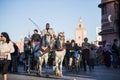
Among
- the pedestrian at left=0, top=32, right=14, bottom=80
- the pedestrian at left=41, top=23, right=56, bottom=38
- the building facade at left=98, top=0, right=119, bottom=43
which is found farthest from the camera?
the building facade at left=98, top=0, right=119, bottom=43

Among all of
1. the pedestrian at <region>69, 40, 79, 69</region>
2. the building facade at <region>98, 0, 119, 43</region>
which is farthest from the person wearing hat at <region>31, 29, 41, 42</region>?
the building facade at <region>98, 0, 119, 43</region>

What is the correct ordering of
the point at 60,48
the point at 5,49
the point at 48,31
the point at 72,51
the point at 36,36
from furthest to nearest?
the point at 72,51 → the point at 36,36 → the point at 48,31 → the point at 60,48 → the point at 5,49

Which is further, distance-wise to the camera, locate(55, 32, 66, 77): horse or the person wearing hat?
the person wearing hat

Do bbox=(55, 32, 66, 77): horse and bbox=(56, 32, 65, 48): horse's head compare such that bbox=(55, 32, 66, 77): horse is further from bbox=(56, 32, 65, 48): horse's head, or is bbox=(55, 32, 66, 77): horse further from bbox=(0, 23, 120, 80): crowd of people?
bbox=(0, 23, 120, 80): crowd of people

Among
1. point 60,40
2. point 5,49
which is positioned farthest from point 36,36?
point 5,49

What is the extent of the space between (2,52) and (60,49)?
4.45 metres

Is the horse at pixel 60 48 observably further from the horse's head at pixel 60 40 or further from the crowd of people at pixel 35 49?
the crowd of people at pixel 35 49

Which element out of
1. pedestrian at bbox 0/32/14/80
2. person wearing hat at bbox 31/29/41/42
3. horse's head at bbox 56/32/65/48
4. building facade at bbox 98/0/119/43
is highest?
building facade at bbox 98/0/119/43

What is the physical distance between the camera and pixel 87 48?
21.7 m

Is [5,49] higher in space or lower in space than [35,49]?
lower

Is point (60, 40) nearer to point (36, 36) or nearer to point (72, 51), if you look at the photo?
point (36, 36)

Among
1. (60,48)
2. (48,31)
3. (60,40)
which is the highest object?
(48,31)

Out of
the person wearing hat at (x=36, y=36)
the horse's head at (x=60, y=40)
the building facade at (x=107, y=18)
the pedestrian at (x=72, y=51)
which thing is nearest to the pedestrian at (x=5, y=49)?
the horse's head at (x=60, y=40)

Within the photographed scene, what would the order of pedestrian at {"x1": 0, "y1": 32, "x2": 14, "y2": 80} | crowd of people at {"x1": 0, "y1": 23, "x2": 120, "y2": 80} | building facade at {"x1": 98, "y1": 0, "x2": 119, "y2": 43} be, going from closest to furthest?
1. pedestrian at {"x1": 0, "y1": 32, "x2": 14, "y2": 80}
2. crowd of people at {"x1": 0, "y1": 23, "x2": 120, "y2": 80}
3. building facade at {"x1": 98, "y1": 0, "x2": 119, "y2": 43}
